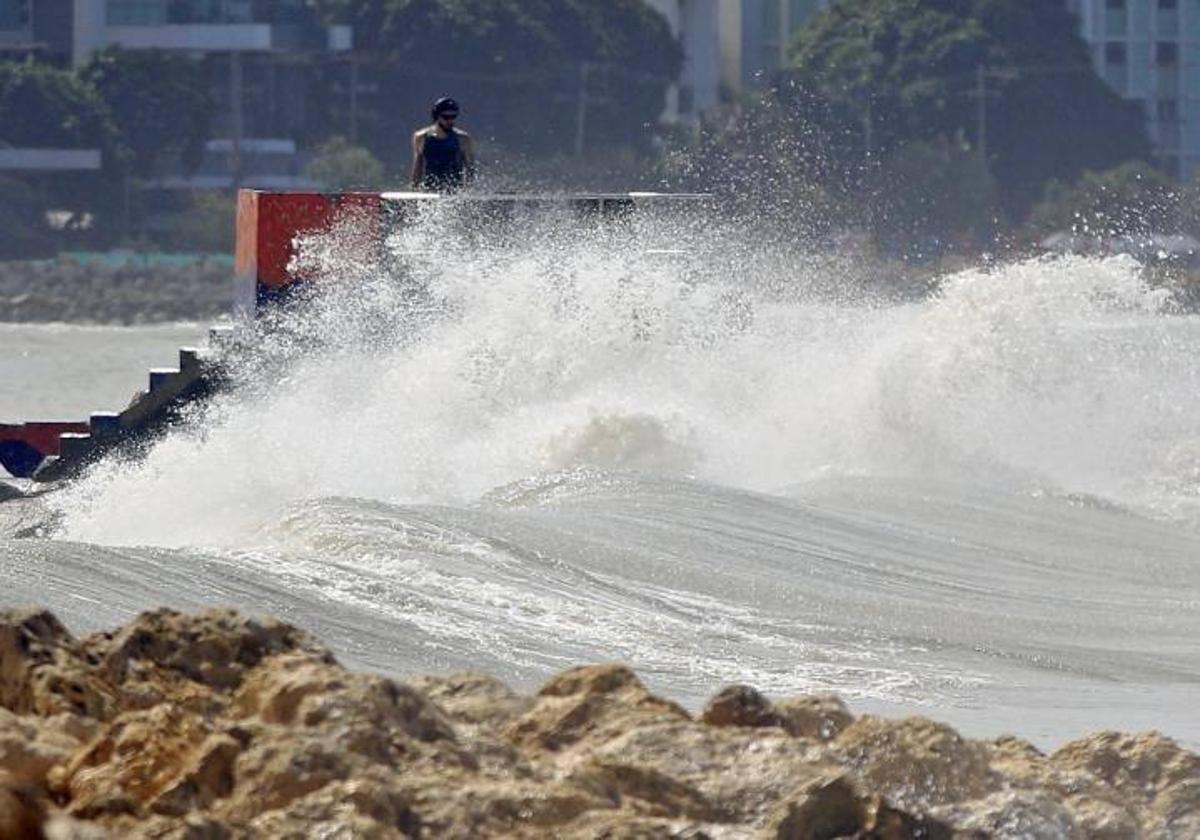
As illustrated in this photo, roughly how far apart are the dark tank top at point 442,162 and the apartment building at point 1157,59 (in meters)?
82.6

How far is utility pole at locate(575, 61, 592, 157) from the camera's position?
78.6m

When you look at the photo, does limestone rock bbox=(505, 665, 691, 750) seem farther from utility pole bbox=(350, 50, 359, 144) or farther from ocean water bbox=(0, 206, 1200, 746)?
utility pole bbox=(350, 50, 359, 144)

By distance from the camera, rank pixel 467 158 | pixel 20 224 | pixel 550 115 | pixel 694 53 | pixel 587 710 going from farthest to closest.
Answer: pixel 694 53, pixel 20 224, pixel 550 115, pixel 467 158, pixel 587 710

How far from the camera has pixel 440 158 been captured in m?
17.3

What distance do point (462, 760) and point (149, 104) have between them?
74.9 meters

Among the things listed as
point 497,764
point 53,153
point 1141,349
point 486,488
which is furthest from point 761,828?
point 53,153

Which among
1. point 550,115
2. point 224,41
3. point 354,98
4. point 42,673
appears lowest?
point 42,673

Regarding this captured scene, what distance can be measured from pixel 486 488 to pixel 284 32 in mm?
72676

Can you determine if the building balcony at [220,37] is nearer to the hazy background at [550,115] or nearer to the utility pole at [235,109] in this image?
the hazy background at [550,115]

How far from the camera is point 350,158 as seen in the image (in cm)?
7569

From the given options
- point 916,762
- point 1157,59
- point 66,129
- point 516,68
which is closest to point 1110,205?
point 516,68

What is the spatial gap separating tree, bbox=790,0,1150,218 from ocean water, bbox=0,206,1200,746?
5438cm

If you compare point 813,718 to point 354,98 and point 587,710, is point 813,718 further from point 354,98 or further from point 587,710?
point 354,98

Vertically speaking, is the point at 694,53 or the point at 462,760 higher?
the point at 694,53
